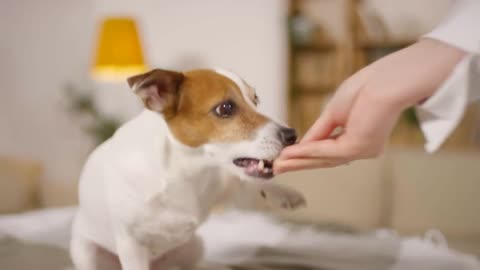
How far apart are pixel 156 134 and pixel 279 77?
2.08 metres

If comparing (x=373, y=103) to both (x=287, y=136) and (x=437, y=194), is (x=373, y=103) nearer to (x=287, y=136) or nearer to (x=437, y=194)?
(x=287, y=136)

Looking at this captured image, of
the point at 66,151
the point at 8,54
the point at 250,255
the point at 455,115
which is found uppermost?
the point at 455,115

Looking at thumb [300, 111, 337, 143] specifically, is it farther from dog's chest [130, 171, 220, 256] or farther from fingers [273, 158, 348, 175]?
dog's chest [130, 171, 220, 256]

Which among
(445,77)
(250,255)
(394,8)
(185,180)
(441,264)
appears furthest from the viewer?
(394,8)

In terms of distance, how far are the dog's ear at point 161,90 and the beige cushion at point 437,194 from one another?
1.39 meters

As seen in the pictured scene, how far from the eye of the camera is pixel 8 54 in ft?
10.1

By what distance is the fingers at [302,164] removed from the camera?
0.72 meters

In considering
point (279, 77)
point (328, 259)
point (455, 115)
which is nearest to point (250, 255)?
point (328, 259)

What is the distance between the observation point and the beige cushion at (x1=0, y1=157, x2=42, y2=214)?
2.25 metres

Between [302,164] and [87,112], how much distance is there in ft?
8.70

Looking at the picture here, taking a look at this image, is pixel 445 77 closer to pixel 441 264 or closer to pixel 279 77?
pixel 441 264

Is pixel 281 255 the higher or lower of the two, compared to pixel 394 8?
lower

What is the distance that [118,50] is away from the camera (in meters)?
2.53

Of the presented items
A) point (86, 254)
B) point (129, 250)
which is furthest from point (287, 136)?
point (86, 254)
